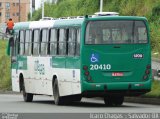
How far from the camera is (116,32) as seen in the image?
29984 mm

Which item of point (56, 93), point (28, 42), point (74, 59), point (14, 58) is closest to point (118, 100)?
point (56, 93)

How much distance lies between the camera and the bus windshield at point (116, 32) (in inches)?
1176

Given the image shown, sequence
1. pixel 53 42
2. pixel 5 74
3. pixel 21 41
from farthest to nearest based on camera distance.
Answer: pixel 5 74
pixel 21 41
pixel 53 42

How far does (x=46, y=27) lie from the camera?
3369 cm

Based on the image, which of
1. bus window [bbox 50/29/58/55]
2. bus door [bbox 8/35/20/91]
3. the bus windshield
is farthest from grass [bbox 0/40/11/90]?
the bus windshield

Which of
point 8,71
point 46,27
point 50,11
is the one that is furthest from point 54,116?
point 50,11

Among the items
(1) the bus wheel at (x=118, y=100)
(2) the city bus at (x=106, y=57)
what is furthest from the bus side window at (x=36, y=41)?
(1) the bus wheel at (x=118, y=100)

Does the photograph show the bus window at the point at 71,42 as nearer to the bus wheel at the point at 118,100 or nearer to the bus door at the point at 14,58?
the bus wheel at the point at 118,100

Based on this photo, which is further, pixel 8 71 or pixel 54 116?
pixel 8 71

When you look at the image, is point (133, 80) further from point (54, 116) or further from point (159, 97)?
point (54, 116)

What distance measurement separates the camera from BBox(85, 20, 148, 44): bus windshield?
29859 mm

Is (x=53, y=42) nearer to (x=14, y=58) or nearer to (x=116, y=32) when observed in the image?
(x=116, y=32)

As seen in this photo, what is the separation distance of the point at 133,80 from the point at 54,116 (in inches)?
259

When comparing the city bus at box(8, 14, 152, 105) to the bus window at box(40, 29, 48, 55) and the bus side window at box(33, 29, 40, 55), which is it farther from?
the bus side window at box(33, 29, 40, 55)
